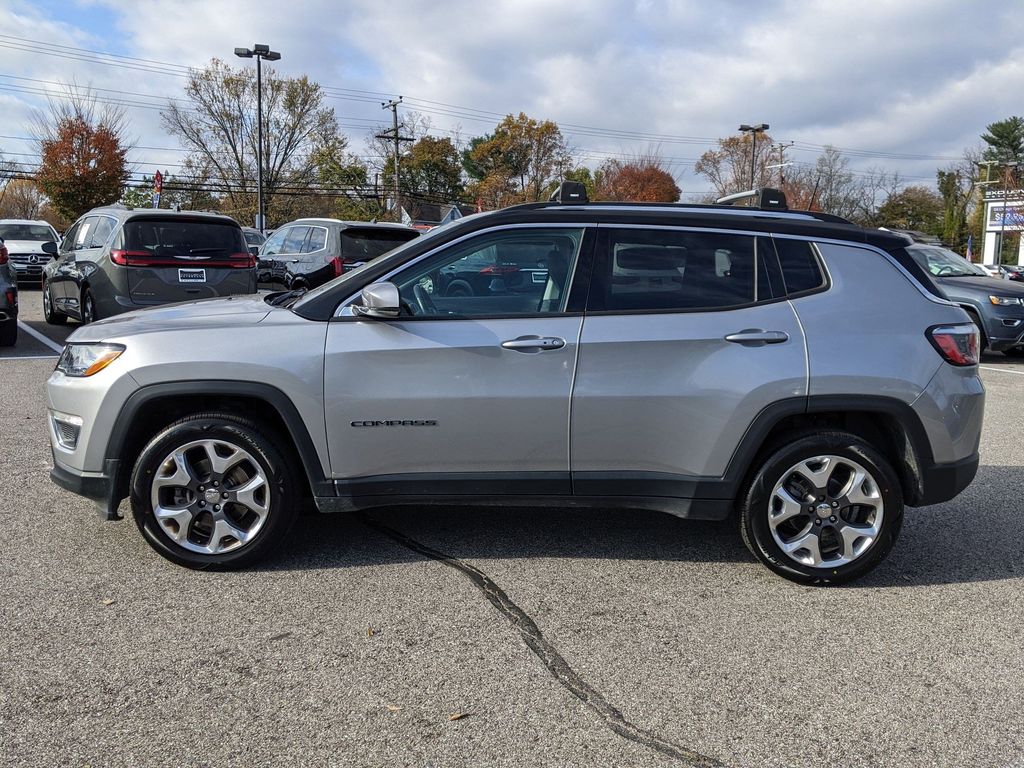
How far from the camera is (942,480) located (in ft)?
14.2

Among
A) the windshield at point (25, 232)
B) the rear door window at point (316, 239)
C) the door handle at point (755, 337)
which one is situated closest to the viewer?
the door handle at point (755, 337)

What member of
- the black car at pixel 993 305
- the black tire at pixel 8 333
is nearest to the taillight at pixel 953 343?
the black car at pixel 993 305

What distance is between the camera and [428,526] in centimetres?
503

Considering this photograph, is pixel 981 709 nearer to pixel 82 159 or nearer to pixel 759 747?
pixel 759 747

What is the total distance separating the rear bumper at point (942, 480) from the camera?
431 cm

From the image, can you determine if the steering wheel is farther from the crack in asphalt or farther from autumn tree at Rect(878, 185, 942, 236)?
autumn tree at Rect(878, 185, 942, 236)

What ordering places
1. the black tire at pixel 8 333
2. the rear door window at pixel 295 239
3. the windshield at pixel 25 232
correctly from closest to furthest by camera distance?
the black tire at pixel 8 333
the rear door window at pixel 295 239
the windshield at pixel 25 232

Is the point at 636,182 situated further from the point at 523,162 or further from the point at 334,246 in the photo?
the point at 334,246

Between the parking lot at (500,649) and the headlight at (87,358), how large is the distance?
922 millimetres

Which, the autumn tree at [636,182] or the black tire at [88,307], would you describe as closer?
the black tire at [88,307]

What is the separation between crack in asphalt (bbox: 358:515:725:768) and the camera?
2.89 meters

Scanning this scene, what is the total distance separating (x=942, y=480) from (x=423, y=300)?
103 inches

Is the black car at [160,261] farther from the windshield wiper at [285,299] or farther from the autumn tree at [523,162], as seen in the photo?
the autumn tree at [523,162]

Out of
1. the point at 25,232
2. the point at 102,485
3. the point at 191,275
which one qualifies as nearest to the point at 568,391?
the point at 102,485
